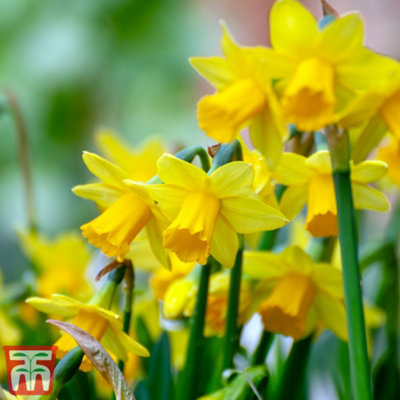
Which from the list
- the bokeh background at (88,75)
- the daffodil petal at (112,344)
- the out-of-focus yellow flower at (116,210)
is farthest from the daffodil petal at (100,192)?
the bokeh background at (88,75)

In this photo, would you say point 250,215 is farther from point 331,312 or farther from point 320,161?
point 331,312

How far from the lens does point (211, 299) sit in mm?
655

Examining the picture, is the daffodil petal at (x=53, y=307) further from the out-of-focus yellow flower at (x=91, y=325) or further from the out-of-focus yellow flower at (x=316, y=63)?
the out-of-focus yellow flower at (x=316, y=63)

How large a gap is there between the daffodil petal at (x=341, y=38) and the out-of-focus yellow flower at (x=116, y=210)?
0.18 metres

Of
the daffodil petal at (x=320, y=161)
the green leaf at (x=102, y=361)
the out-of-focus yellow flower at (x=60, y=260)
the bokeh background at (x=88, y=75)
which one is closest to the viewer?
the green leaf at (x=102, y=361)

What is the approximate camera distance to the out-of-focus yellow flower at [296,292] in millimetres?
596

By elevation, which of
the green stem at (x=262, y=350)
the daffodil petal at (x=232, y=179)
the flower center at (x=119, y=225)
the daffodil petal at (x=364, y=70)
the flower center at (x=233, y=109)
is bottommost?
the green stem at (x=262, y=350)

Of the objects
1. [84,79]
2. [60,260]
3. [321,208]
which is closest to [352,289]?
[321,208]

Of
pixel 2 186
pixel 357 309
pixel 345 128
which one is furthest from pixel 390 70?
pixel 2 186

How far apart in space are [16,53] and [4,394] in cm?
242

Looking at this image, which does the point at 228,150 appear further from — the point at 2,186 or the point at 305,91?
the point at 2,186

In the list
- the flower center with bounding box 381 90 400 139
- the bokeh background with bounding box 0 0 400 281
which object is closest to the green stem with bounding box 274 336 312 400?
the flower center with bounding box 381 90 400 139

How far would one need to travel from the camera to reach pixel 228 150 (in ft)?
1.73
